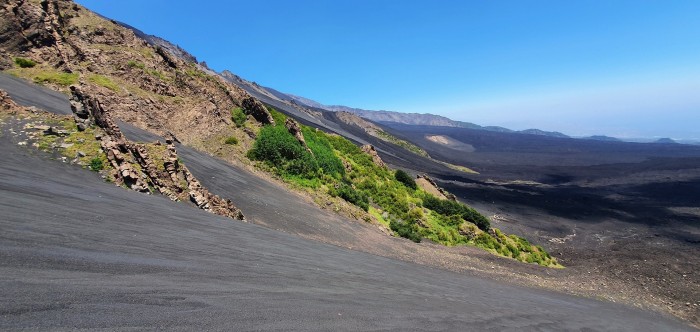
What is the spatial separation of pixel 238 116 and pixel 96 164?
17741 mm

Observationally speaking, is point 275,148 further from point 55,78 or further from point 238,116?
point 55,78

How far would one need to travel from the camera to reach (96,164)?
13.4 meters

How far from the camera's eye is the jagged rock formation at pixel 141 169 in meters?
13.8

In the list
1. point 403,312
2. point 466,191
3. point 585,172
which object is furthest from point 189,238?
point 585,172

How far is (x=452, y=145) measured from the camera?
171875 mm

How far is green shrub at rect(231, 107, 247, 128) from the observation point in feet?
97.9

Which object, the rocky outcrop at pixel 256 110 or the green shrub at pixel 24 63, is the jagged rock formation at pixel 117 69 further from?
the green shrub at pixel 24 63

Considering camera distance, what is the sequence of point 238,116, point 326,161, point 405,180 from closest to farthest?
1. point 238,116
2. point 326,161
3. point 405,180

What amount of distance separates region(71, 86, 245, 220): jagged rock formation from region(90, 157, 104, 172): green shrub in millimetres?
337

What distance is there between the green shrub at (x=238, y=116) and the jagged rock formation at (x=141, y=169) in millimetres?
12992

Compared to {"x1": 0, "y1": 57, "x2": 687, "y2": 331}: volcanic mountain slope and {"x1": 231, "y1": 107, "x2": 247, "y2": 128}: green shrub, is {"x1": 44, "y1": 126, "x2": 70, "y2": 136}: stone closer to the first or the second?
{"x1": 0, "y1": 57, "x2": 687, "y2": 331}: volcanic mountain slope

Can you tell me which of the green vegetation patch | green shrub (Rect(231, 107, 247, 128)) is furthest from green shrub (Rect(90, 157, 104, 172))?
green shrub (Rect(231, 107, 247, 128))

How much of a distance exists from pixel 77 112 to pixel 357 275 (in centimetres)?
1432

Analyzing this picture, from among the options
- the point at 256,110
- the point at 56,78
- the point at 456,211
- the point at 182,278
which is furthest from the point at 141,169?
the point at 456,211
